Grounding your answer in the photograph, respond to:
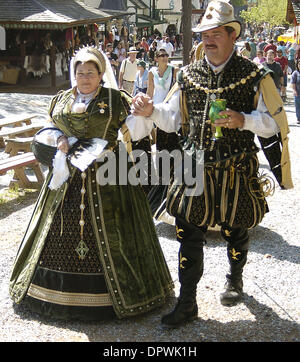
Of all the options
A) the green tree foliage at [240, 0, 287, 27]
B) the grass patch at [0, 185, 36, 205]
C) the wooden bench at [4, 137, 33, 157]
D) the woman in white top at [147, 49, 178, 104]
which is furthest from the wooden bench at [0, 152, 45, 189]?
the green tree foliage at [240, 0, 287, 27]

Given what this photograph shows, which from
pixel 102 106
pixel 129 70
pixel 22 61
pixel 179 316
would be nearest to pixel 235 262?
pixel 179 316

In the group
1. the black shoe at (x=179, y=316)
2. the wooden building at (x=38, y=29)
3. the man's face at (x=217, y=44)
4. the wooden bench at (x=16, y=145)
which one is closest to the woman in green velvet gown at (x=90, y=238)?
the black shoe at (x=179, y=316)

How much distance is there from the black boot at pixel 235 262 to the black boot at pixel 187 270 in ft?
0.94

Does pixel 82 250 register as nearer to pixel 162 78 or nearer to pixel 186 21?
pixel 162 78

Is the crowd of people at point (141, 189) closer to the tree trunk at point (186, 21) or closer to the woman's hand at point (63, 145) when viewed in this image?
the woman's hand at point (63, 145)

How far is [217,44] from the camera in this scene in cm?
351

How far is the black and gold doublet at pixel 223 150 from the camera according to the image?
3561mm

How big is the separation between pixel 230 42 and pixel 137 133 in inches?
33.1

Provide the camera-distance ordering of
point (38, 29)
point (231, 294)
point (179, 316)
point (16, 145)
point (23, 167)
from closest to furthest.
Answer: point (179, 316), point (231, 294), point (23, 167), point (16, 145), point (38, 29)

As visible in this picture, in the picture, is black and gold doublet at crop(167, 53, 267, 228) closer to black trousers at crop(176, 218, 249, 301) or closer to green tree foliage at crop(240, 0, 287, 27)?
black trousers at crop(176, 218, 249, 301)

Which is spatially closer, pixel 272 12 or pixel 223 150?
pixel 223 150

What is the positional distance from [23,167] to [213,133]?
4427mm

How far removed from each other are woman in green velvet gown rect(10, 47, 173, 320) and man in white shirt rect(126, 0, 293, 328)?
0.25 metres
